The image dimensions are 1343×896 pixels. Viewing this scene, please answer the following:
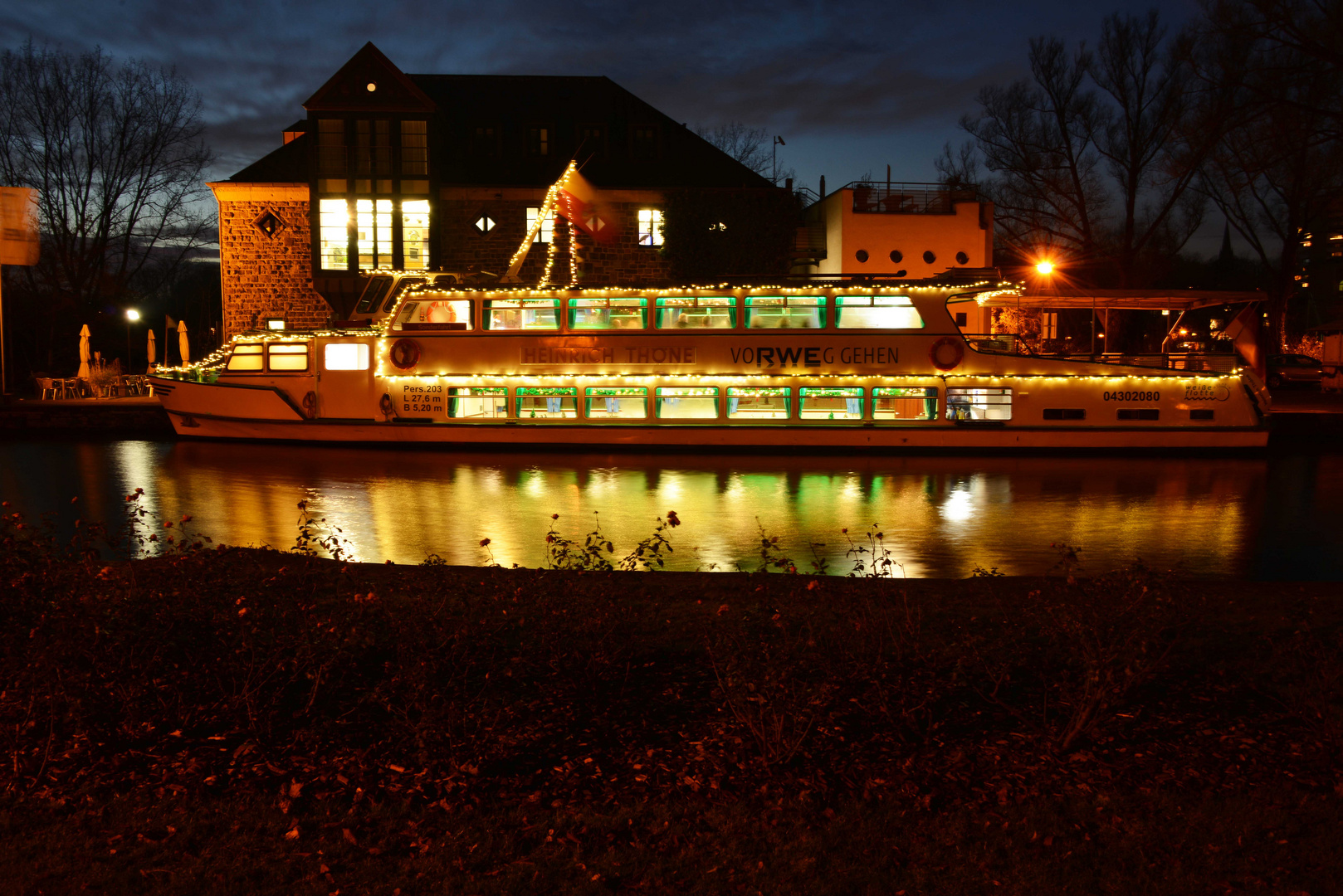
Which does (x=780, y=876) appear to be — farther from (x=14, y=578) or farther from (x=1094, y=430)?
A: (x=1094, y=430)

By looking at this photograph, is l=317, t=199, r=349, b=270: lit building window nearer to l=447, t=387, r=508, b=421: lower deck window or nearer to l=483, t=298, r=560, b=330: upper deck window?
l=483, t=298, r=560, b=330: upper deck window

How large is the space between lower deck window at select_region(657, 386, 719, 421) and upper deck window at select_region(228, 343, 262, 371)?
8366 mm

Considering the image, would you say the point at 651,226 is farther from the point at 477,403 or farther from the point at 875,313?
the point at 875,313

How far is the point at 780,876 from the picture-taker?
386 cm

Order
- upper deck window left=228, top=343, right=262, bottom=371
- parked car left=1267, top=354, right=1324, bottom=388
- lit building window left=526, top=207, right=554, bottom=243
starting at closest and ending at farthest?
upper deck window left=228, top=343, right=262, bottom=371, lit building window left=526, top=207, right=554, bottom=243, parked car left=1267, top=354, right=1324, bottom=388

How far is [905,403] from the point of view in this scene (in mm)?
19438

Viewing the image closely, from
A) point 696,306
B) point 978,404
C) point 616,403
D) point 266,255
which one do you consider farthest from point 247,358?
point 266,255

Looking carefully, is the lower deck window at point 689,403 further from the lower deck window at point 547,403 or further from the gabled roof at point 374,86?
the gabled roof at point 374,86

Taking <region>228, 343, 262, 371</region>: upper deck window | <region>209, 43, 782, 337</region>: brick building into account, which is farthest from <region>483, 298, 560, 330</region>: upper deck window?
A: <region>209, 43, 782, 337</region>: brick building

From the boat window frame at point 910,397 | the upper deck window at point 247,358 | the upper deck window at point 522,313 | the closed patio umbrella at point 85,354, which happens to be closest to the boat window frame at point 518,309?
the upper deck window at point 522,313

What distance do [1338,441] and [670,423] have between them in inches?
583

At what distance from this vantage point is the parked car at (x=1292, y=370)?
39.7 m

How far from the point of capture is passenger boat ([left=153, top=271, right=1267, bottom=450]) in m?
19.0

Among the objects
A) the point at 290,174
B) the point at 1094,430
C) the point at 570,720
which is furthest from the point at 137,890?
the point at 290,174
